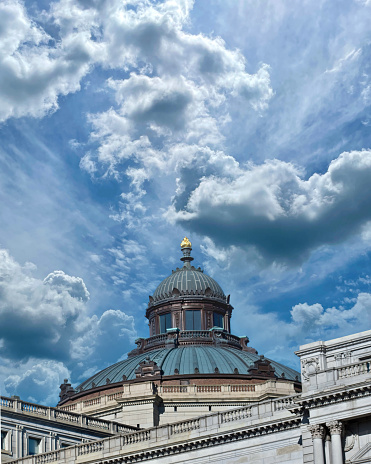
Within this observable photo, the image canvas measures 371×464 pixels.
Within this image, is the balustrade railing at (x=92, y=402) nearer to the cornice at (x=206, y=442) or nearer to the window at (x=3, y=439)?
the window at (x=3, y=439)

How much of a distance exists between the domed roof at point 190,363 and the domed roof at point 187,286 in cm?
1003

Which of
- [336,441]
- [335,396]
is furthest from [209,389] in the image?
[335,396]

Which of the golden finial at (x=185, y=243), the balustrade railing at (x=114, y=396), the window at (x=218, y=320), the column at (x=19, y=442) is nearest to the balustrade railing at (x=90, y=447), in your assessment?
the column at (x=19, y=442)

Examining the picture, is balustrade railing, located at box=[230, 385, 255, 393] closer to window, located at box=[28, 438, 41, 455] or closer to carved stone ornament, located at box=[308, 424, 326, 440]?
window, located at box=[28, 438, 41, 455]

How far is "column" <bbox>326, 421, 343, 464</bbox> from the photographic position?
185 feet

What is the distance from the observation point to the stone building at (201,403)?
57.9 meters

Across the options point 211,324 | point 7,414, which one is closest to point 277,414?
point 7,414

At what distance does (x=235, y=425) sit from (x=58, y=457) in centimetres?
1710

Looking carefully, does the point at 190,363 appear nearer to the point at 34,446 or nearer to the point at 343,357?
the point at 34,446

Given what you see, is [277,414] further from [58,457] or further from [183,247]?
[183,247]

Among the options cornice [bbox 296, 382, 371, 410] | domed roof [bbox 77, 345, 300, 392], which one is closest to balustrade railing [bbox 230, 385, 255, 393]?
domed roof [bbox 77, 345, 300, 392]

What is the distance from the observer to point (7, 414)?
80500 mm

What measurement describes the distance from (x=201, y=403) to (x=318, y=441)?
49082mm

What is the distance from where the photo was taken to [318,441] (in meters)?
57.8
